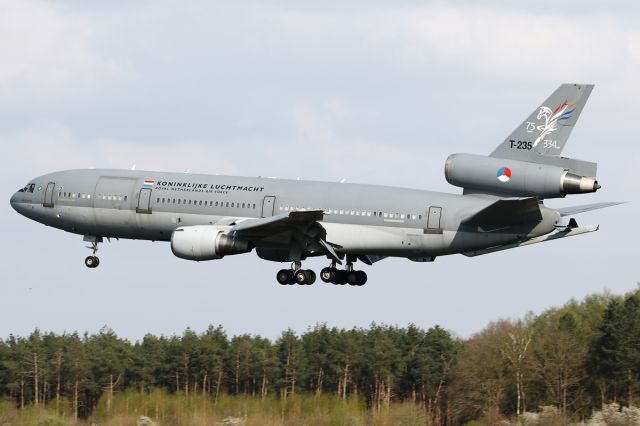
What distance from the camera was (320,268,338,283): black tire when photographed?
225 feet

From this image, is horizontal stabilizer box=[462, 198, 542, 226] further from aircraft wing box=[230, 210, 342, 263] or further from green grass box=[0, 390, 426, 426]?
green grass box=[0, 390, 426, 426]

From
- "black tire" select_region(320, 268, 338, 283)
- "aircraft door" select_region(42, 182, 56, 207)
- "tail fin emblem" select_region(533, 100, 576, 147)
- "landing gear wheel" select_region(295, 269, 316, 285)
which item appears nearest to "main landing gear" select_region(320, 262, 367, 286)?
"black tire" select_region(320, 268, 338, 283)

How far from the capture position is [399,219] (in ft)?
210

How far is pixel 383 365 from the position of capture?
105312 mm

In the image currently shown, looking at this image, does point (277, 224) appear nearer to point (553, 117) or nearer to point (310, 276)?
point (310, 276)

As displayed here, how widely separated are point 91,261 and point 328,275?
42.3ft

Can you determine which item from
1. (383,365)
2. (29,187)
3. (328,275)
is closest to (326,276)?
(328,275)

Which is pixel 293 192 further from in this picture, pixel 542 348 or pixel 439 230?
pixel 542 348

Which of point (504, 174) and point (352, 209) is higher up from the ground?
point (504, 174)

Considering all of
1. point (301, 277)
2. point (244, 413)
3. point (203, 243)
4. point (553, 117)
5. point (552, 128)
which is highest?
point (553, 117)

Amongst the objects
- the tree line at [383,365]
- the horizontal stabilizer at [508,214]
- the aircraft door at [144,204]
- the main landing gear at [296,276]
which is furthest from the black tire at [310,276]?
the tree line at [383,365]

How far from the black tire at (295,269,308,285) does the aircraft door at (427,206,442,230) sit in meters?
7.03

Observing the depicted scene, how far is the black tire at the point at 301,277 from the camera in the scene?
66.7m

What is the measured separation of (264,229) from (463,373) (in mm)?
37611
